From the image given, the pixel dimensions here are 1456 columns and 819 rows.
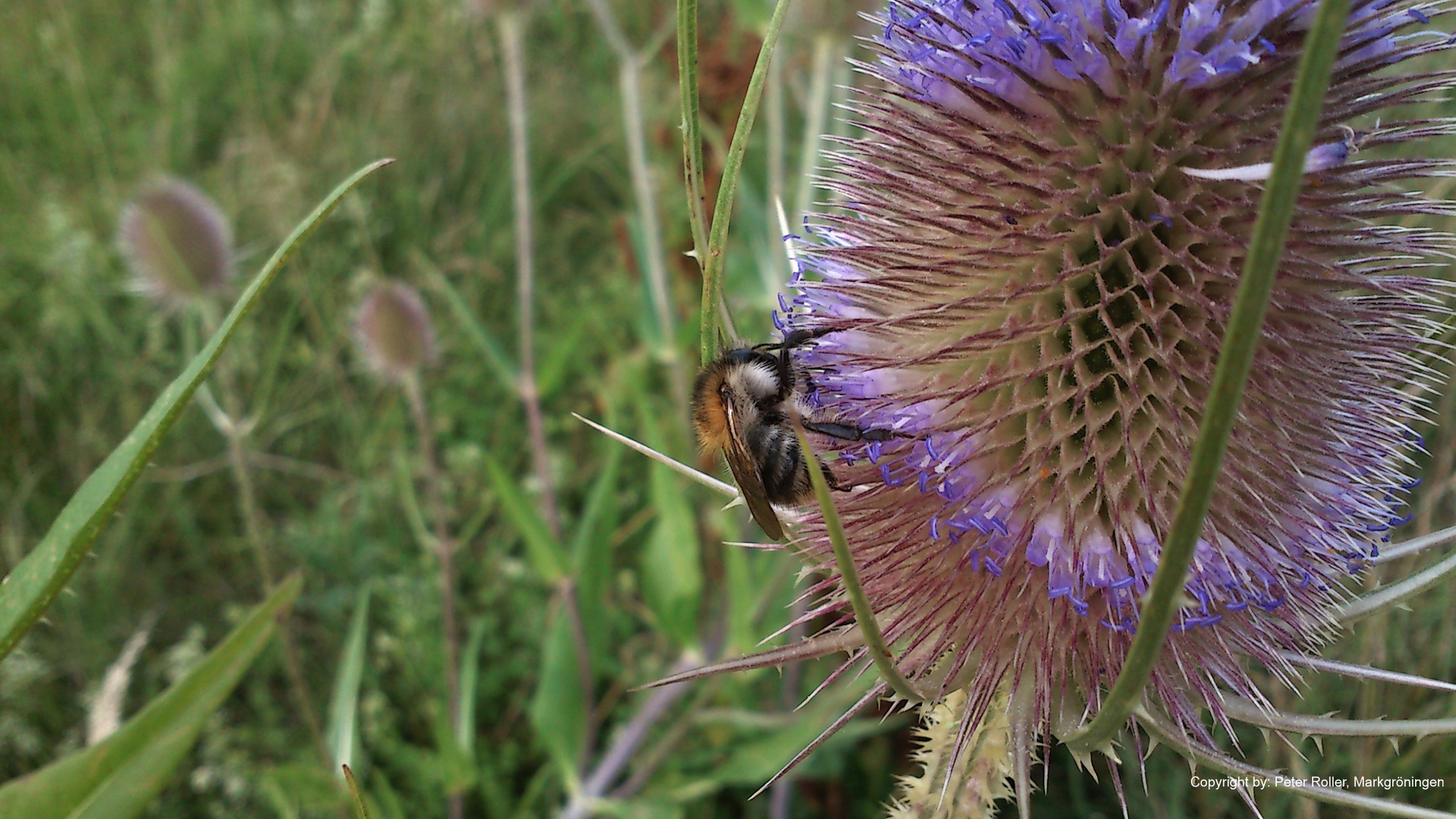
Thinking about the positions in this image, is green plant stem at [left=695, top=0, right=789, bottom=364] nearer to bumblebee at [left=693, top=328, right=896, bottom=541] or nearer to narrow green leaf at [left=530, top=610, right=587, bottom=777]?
bumblebee at [left=693, top=328, right=896, bottom=541]

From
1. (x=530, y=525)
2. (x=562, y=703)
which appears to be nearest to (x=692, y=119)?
(x=530, y=525)

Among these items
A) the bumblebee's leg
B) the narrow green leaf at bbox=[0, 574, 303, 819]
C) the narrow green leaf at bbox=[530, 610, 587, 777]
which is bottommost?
the narrow green leaf at bbox=[530, 610, 587, 777]

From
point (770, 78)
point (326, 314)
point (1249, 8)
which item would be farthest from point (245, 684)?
point (1249, 8)

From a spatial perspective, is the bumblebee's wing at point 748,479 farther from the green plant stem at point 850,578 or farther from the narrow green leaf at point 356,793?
the narrow green leaf at point 356,793

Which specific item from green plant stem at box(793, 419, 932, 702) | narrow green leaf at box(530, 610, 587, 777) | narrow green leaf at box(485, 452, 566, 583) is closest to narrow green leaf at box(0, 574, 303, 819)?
green plant stem at box(793, 419, 932, 702)

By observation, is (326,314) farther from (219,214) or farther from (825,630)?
(825,630)

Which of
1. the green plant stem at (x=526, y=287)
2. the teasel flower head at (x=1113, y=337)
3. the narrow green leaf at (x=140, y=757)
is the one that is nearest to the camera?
the narrow green leaf at (x=140, y=757)

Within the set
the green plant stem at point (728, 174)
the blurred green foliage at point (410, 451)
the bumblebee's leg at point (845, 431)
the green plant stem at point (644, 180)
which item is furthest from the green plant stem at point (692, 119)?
the green plant stem at point (644, 180)
